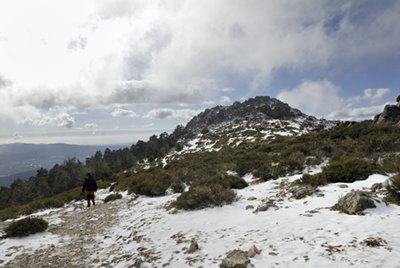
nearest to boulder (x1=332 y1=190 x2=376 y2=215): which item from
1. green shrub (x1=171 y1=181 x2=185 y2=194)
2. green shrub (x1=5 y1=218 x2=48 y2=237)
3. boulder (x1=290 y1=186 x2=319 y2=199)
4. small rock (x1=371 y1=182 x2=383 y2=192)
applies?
small rock (x1=371 y1=182 x2=383 y2=192)

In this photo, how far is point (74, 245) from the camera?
988cm

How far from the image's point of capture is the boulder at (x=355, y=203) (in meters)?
7.69

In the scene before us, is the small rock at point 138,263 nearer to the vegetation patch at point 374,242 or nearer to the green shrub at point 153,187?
the vegetation patch at point 374,242

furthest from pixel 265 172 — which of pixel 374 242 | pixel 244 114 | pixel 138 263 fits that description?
pixel 244 114

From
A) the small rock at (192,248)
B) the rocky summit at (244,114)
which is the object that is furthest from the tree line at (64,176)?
the small rock at (192,248)

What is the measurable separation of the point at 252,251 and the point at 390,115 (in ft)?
101

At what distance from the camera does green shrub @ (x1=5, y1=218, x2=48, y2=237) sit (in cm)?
1127

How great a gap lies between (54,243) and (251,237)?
762 centimetres

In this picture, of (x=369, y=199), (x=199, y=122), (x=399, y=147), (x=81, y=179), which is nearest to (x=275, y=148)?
(x=399, y=147)

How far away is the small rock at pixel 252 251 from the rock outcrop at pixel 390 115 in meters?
28.8

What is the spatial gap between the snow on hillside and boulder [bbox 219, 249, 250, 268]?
0.20 metres

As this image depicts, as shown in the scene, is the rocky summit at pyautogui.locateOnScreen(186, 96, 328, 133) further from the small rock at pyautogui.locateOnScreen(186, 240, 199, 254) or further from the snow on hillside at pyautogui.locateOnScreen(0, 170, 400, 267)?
the small rock at pyautogui.locateOnScreen(186, 240, 199, 254)

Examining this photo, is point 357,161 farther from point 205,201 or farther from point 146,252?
point 146,252

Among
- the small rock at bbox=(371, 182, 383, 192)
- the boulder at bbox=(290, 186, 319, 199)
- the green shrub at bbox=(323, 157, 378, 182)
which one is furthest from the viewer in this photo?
the green shrub at bbox=(323, 157, 378, 182)
